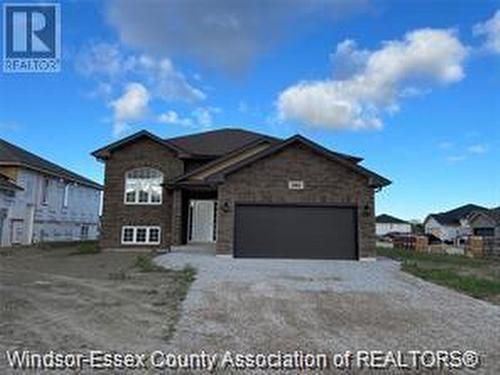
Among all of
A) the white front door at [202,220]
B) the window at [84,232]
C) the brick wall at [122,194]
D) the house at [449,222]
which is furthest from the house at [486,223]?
the window at [84,232]

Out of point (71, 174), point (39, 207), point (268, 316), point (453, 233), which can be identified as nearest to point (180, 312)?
point (268, 316)

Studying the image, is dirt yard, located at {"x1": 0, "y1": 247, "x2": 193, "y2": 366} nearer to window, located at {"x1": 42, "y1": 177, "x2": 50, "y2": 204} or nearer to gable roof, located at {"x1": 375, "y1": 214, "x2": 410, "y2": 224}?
window, located at {"x1": 42, "y1": 177, "x2": 50, "y2": 204}

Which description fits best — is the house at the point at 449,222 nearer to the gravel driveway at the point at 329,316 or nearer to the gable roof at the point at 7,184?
the gable roof at the point at 7,184

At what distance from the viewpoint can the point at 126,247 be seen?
87.4 feet

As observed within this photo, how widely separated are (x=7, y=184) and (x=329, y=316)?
78.7 ft

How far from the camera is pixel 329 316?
9.55 metres

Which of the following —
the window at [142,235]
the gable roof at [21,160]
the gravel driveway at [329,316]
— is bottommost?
the gravel driveway at [329,316]

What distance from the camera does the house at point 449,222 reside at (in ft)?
229

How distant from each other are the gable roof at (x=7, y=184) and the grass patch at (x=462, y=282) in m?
20.7

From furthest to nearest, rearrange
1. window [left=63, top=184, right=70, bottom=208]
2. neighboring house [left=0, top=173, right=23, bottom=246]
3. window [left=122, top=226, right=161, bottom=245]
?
1. window [left=63, top=184, right=70, bottom=208]
2. neighboring house [left=0, top=173, right=23, bottom=246]
3. window [left=122, top=226, right=161, bottom=245]

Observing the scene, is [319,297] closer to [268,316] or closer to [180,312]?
[268,316]

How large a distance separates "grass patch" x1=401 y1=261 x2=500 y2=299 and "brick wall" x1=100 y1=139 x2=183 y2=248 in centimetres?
1294

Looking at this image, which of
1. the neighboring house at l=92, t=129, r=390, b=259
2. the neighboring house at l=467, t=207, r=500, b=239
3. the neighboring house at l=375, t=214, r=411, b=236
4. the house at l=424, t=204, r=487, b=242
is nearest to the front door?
the neighboring house at l=92, t=129, r=390, b=259

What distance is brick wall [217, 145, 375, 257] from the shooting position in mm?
22094
